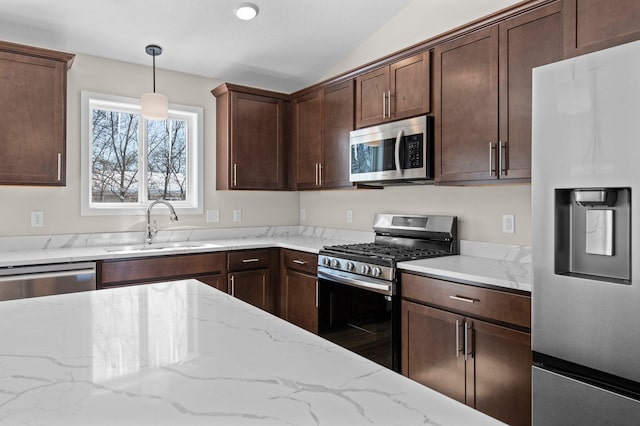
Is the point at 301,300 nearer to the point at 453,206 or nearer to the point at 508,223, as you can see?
the point at 453,206

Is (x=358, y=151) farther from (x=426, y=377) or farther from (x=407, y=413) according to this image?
(x=407, y=413)

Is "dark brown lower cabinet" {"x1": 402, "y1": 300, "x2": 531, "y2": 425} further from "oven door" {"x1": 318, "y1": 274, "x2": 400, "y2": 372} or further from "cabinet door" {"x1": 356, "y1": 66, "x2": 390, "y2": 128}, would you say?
"cabinet door" {"x1": 356, "y1": 66, "x2": 390, "y2": 128}

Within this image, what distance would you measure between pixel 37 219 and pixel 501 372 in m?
3.22

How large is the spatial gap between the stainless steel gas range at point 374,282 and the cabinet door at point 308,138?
840mm

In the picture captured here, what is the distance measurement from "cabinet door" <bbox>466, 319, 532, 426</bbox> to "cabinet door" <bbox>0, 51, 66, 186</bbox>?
2.80 m

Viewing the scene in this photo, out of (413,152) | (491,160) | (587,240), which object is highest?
(413,152)

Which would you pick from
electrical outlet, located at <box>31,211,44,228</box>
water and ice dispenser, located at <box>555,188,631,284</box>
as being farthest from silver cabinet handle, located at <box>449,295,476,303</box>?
electrical outlet, located at <box>31,211,44,228</box>

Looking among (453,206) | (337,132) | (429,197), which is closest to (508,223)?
(453,206)

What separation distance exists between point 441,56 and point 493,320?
1594 millimetres

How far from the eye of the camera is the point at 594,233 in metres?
1.54

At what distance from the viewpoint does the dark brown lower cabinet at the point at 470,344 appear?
191cm

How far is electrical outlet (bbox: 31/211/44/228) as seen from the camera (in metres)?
3.08

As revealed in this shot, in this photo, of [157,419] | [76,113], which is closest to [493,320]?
[157,419]

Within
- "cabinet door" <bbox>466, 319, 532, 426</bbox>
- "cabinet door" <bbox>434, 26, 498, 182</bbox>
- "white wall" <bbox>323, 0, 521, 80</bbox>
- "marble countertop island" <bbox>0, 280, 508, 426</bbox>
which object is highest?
"white wall" <bbox>323, 0, 521, 80</bbox>
